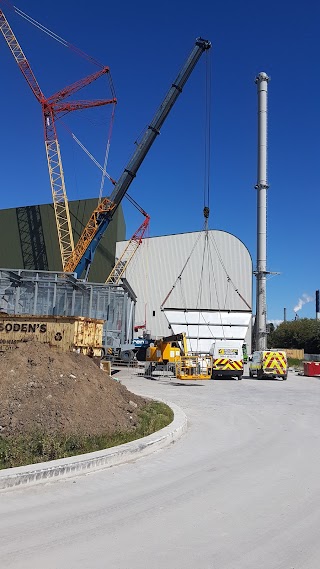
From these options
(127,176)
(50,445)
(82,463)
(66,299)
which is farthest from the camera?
(127,176)

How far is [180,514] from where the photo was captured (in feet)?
16.8

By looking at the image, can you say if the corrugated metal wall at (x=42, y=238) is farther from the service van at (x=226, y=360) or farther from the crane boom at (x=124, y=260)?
the service van at (x=226, y=360)

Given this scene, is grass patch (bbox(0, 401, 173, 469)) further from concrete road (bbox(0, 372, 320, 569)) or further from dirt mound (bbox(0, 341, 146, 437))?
concrete road (bbox(0, 372, 320, 569))

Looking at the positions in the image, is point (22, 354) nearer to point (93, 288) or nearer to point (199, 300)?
point (93, 288)

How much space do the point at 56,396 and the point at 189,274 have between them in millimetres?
43357

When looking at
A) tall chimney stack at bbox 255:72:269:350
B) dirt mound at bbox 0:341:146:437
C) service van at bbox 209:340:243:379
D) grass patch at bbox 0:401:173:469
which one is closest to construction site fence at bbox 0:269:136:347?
service van at bbox 209:340:243:379

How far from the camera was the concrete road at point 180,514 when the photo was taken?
4051 mm

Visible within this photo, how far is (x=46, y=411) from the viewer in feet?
26.2

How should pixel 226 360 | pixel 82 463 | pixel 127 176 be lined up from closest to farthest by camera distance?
pixel 82 463, pixel 226 360, pixel 127 176

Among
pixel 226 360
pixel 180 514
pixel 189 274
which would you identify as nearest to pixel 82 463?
pixel 180 514

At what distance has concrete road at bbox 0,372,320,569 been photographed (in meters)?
4.05

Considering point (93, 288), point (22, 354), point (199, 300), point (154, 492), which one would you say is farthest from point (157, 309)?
point (154, 492)

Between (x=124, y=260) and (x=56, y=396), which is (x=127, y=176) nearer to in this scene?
(x=124, y=260)

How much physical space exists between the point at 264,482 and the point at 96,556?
10.1 ft
